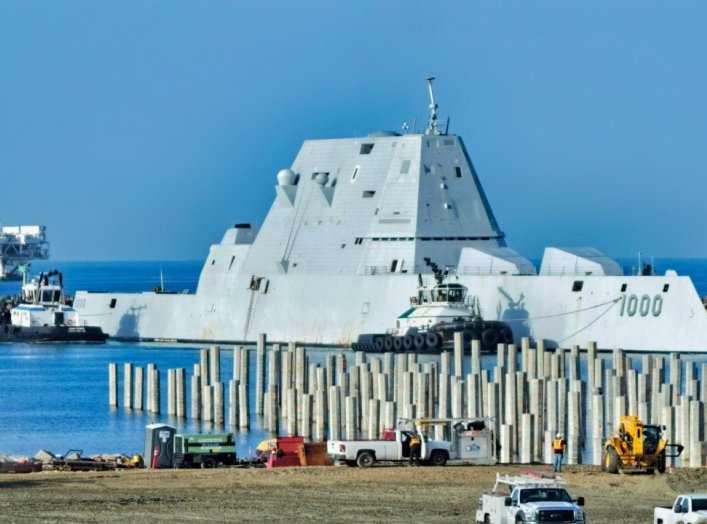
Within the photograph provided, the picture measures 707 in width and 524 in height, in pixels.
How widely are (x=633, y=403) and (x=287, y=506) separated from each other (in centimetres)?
1758

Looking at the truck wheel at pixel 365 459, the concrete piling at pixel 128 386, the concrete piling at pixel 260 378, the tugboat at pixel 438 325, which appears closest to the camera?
the truck wheel at pixel 365 459

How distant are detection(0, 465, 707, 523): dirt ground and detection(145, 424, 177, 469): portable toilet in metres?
2.75

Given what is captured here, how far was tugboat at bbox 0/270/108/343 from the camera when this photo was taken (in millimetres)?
83250

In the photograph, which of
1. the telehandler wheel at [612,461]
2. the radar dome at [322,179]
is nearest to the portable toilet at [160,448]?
the telehandler wheel at [612,461]

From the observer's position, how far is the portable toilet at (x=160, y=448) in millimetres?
40688

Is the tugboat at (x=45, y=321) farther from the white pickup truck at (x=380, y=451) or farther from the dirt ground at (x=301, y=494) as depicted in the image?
the white pickup truck at (x=380, y=451)

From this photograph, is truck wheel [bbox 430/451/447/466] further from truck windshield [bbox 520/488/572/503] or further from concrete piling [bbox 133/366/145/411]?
concrete piling [bbox 133/366/145/411]

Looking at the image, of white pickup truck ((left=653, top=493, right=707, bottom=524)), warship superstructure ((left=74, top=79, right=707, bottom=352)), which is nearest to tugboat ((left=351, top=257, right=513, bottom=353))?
warship superstructure ((left=74, top=79, right=707, bottom=352))

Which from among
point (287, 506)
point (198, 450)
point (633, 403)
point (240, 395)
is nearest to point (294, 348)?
point (240, 395)

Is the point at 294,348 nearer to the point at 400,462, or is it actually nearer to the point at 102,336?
the point at 400,462

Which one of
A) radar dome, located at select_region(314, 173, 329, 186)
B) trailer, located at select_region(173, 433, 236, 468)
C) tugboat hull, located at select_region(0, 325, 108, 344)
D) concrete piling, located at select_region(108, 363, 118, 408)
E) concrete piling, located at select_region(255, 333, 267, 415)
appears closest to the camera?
trailer, located at select_region(173, 433, 236, 468)

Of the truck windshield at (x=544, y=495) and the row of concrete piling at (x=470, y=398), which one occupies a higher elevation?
the row of concrete piling at (x=470, y=398)

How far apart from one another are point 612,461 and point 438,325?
30841mm

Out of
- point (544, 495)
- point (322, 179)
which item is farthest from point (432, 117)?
point (544, 495)
